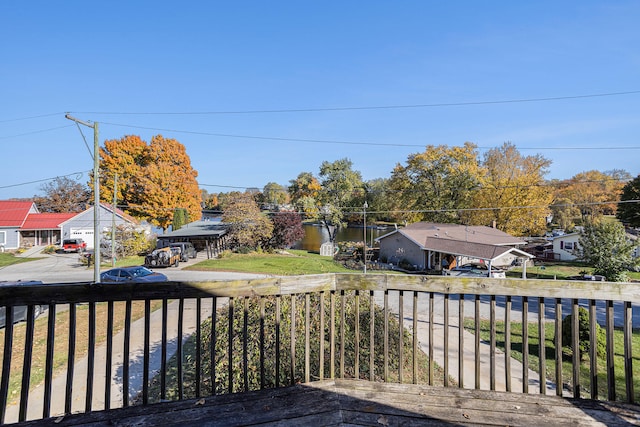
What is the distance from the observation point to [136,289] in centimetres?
215

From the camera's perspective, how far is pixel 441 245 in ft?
75.1

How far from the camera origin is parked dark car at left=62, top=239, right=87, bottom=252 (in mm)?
27578

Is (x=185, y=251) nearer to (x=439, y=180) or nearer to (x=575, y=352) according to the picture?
(x=439, y=180)

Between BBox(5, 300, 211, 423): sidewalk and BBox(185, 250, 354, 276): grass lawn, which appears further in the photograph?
BBox(185, 250, 354, 276): grass lawn

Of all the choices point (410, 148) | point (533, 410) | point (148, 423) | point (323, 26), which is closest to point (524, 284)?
point (533, 410)

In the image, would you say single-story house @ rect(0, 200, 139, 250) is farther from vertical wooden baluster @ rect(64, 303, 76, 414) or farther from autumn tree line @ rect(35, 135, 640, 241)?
vertical wooden baluster @ rect(64, 303, 76, 414)

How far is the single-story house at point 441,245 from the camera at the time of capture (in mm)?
21391

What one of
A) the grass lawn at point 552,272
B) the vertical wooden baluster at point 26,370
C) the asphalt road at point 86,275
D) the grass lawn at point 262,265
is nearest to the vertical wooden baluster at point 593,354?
the vertical wooden baluster at point 26,370

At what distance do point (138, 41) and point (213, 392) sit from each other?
13105 millimetres

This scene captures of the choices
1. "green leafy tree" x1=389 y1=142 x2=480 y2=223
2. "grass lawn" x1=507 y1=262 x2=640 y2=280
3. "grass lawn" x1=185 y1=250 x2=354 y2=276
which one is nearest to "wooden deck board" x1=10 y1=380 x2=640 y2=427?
"grass lawn" x1=185 y1=250 x2=354 y2=276

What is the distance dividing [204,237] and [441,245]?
18103 mm

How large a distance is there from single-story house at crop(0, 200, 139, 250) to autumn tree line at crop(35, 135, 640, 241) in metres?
3.26

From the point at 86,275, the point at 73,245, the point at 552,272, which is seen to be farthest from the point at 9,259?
the point at 552,272

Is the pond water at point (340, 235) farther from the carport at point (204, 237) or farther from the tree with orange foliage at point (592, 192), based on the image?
the tree with orange foliage at point (592, 192)
